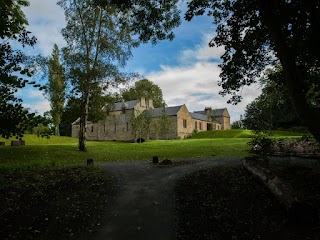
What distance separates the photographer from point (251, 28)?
10.9 m

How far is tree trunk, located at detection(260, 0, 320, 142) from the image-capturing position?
746 centimetres

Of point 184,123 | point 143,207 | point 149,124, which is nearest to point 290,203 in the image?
point 143,207

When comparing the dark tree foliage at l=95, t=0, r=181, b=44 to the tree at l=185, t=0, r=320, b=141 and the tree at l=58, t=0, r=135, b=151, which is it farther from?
the tree at l=58, t=0, r=135, b=151

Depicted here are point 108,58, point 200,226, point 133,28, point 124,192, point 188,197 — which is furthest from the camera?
point 108,58

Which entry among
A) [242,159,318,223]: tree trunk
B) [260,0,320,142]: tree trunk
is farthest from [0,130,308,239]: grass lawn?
[260,0,320,142]: tree trunk

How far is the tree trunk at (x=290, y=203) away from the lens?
6.14 m

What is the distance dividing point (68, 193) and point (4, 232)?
9.03 feet

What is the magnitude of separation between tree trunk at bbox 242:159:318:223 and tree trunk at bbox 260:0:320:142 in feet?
5.56

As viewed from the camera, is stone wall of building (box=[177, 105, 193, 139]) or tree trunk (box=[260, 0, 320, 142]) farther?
stone wall of building (box=[177, 105, 193, 139])

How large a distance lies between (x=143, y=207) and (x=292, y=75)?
226 inches

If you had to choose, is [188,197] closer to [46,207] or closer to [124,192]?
[124,192]

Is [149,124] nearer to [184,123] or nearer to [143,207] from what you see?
[184,123]

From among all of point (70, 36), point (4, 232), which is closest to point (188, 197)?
point (4, 232)

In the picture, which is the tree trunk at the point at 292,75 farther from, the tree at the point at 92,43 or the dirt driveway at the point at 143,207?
the tree at the point at 92,43
